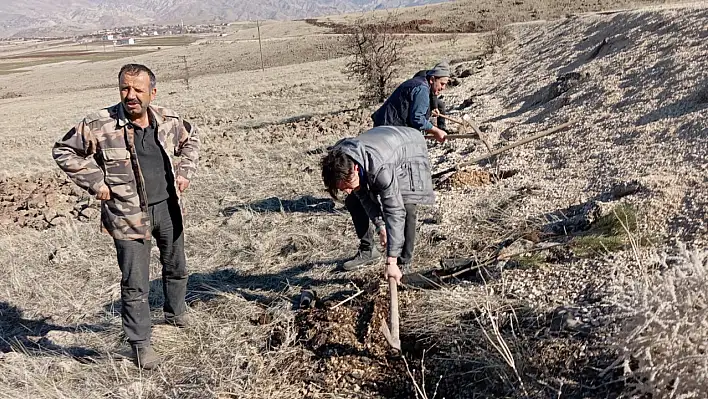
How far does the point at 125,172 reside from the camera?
9.44 feet

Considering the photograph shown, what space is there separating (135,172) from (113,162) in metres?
0.12

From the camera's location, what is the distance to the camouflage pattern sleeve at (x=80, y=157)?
2812mm

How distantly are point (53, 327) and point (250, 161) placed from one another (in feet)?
15.2

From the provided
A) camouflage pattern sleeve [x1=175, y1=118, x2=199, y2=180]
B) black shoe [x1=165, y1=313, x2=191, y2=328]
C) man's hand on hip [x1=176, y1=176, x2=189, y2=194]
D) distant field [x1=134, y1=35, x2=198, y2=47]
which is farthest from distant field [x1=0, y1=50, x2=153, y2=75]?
man's hand on hip [x1=176, y1=176, x2=189, y2=194]

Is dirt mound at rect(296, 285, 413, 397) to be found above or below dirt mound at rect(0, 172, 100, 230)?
below

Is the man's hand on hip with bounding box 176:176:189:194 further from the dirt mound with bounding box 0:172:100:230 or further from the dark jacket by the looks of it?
the dirt mound with bounding box 0:172:100:230

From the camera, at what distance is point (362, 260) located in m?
4.07

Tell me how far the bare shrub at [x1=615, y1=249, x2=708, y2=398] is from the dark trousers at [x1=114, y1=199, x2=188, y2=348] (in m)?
2.42

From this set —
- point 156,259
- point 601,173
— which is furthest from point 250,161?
point 601,173

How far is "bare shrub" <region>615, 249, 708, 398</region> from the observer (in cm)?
186

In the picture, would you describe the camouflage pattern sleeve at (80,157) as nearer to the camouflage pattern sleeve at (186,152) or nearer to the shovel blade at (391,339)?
the camouflage pattern sleeve at (186,152)

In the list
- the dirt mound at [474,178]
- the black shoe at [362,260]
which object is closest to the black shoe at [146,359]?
the black shoe at [362,260]

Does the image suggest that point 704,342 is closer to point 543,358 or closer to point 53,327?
point 543,358

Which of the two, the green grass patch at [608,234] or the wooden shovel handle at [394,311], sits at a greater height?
the green grass patch at [608,234]
